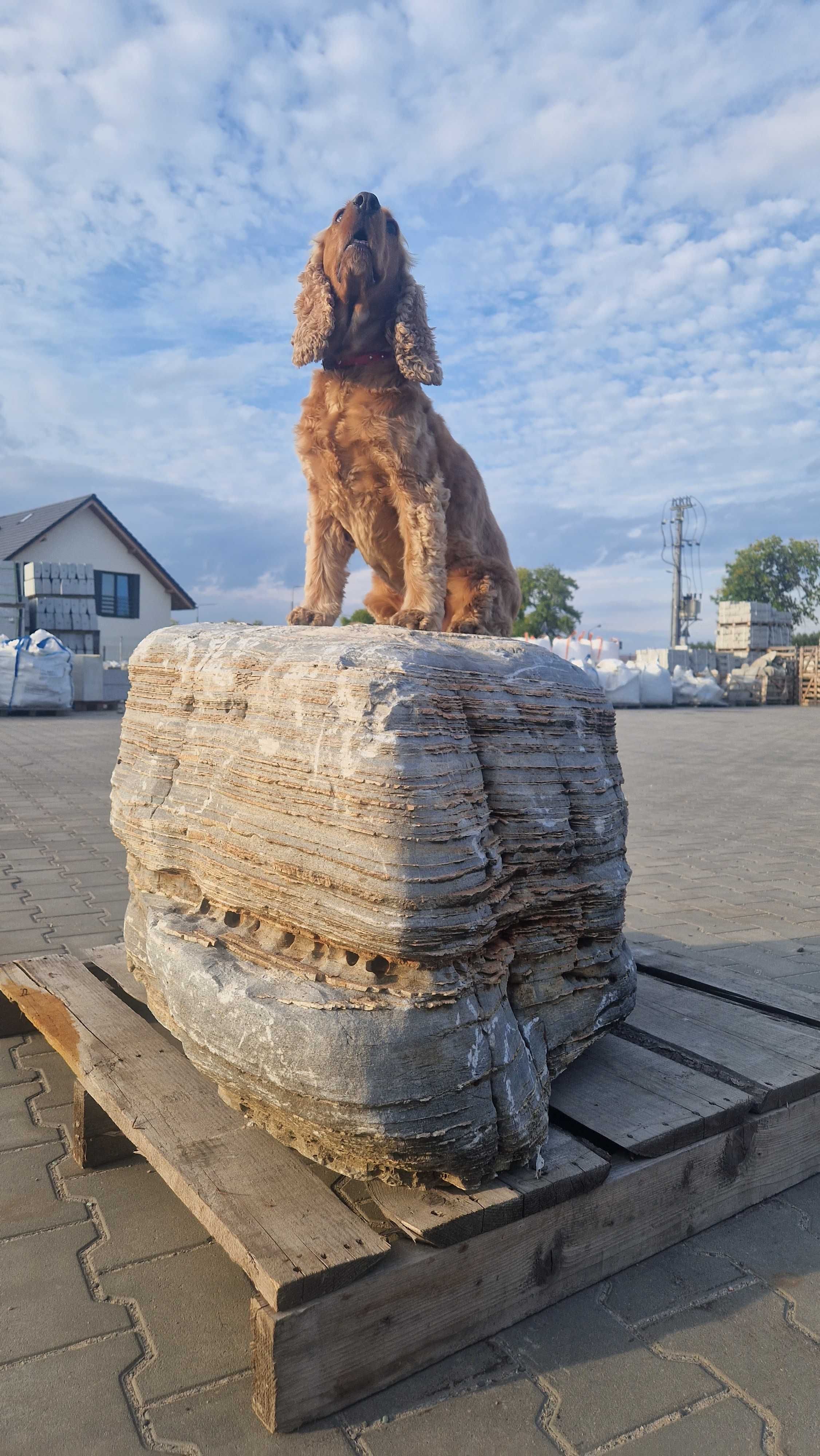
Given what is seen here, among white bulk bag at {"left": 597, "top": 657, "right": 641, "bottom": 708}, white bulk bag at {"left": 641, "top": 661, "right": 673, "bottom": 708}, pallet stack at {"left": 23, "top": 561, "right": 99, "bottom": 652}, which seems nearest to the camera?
pallet stack at {"left": 23, "top": 561, "right": 99, "bottom": 652}

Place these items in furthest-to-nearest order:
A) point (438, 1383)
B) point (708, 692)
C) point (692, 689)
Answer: point (708, 692) → point (692, 689) → point (438, 1383)

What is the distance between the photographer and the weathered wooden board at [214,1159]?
5.28 feet

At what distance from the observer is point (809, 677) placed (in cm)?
3106

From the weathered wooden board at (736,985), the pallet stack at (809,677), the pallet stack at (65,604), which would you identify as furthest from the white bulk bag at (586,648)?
the weathered wooden board at (736,985)

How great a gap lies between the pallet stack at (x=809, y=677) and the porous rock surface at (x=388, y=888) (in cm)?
3089

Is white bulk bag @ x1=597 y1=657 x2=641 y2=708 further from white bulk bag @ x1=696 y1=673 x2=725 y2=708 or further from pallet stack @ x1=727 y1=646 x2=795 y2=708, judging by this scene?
pallet stack @ x1=727 y1=646 x2=795 y2=708

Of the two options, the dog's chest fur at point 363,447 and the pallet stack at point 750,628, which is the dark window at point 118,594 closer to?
the pallet stack at point 750,628

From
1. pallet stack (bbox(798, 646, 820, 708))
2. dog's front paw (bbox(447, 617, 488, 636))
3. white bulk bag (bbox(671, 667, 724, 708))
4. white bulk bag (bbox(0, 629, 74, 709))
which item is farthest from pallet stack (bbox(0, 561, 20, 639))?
pallet stack (bbox(798, 646, 820, 708))

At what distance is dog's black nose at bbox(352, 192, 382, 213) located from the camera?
9.68 ft

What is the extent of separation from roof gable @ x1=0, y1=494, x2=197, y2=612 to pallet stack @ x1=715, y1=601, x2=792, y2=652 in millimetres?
19889

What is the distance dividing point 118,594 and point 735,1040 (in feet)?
104

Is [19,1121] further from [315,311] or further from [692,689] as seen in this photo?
[692,689]

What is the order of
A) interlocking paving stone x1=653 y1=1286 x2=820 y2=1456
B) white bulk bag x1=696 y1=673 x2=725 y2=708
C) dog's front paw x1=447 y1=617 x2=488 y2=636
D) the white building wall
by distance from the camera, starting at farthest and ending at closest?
the white building wall < white bulk bag x1=696 y1=673 x2=725 y2=708 < dog's front paw x1=447 y1=617 x2=488 y2=636 < interlocking paving stone x1=653 y1=1286 x2=820 y2=1456

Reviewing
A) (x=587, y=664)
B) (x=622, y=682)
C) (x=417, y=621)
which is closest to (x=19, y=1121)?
(x=417, y=621)
